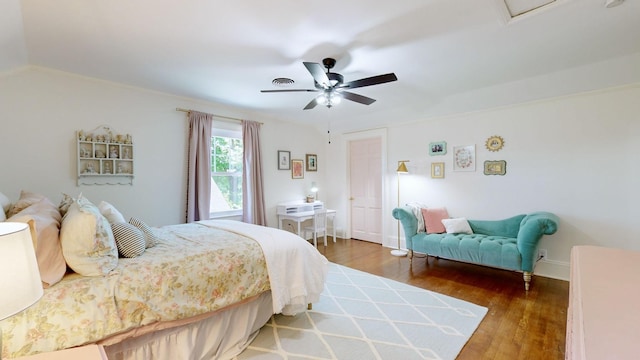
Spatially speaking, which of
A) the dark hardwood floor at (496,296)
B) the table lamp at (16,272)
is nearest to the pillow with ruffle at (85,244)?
the table lamp at (16,272)

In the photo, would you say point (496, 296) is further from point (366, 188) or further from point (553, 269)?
point (366, 188)

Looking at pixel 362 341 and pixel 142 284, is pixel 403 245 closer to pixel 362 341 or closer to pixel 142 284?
pixel 362 341

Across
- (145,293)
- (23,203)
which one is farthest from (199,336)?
(23,203)

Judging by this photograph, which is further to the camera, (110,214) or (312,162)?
(312,162)

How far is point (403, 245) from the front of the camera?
4730 mm

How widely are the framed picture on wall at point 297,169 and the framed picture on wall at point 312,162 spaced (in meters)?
0.19

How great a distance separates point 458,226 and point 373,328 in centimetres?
217

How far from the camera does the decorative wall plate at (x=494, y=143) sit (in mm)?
3732

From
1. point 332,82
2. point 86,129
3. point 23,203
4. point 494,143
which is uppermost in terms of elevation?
point 332,82

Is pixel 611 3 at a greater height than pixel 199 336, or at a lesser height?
greater

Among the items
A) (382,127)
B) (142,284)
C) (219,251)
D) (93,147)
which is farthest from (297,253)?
(382,127)

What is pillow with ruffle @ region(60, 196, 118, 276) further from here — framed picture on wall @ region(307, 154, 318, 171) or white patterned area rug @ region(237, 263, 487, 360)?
framed picture on wall @ region(307, 154, 318, 171)

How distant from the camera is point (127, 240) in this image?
187 cm

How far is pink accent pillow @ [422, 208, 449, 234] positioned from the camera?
Answer: 394 centimetres
